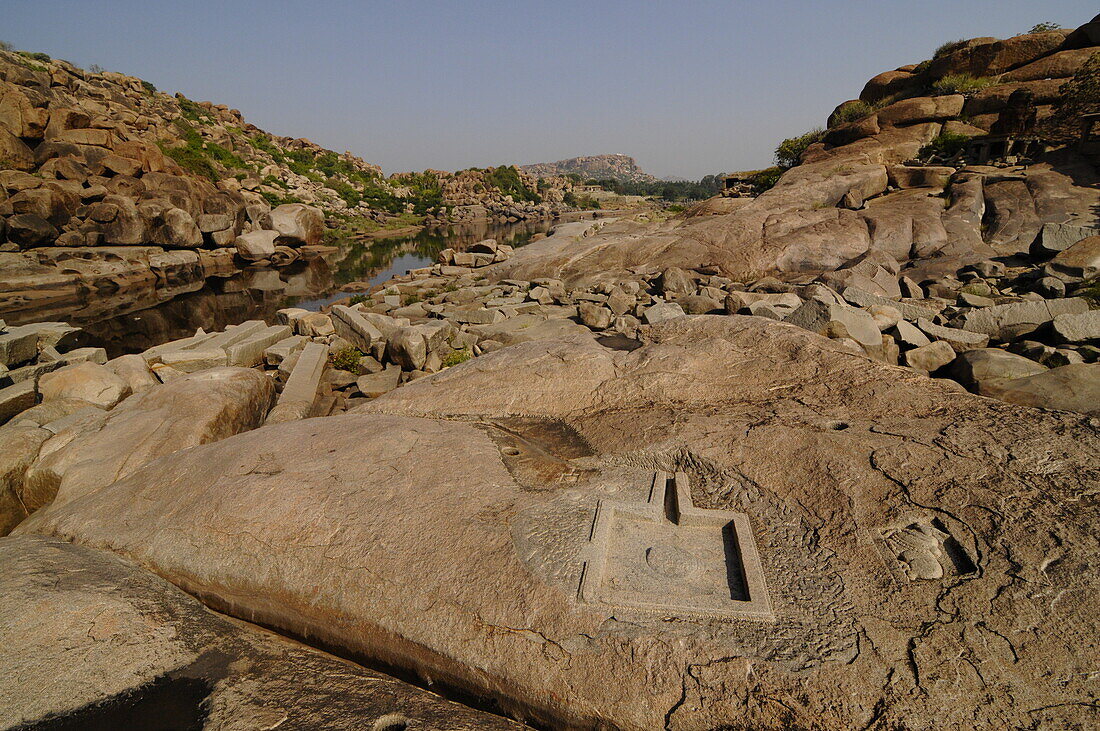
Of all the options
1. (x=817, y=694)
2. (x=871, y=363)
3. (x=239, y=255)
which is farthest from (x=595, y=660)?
(x=239, y=255)

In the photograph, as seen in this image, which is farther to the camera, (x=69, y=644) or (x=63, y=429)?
(x=63, y=429)

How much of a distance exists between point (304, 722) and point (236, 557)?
122 cm

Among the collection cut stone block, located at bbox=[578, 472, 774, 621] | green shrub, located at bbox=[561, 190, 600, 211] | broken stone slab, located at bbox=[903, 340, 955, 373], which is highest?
green shrub, located at bbox=[561, 190, 600, 211]

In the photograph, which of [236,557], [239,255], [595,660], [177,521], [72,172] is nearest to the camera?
[595,660]

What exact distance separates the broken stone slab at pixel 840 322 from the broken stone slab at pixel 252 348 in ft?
31.6

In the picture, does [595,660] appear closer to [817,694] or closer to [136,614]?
[817,694]

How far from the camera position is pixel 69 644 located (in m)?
2.51

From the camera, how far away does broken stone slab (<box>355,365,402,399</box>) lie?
8.62m

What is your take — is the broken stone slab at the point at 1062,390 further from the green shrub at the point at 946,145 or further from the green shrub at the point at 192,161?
the green shrub at the point at 192,161

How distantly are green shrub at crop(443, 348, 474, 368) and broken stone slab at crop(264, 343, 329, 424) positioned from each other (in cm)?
219

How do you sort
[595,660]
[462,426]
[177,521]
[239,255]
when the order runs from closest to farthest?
[595,660], [177,521], [462,426], [239,255]

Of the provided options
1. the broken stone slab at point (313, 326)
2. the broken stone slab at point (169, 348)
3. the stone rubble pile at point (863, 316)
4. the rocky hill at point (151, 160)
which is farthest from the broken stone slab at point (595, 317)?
the rocky hill at point (151, 160)

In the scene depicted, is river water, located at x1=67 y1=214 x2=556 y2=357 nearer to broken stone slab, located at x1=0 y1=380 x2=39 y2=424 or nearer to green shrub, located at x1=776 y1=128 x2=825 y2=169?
broken stone slab, located at x1=0 y1=380 x2=39 y2=424

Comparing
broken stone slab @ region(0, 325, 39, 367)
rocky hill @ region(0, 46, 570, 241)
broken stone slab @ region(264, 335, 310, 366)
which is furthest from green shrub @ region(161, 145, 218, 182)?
broken stone slab @ region(264, 335, 310, 366)
